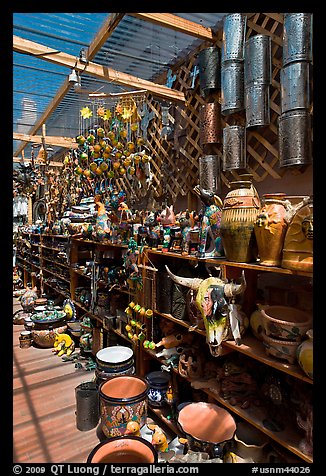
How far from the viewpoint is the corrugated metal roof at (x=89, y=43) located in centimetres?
183

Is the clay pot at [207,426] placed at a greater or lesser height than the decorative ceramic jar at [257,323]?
lesser

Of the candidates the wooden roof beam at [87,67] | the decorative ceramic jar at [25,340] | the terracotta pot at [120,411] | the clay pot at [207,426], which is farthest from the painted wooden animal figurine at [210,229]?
the decorative ceramic jar at [25,340]

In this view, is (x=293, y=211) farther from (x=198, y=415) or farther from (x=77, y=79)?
(x=77, y=79)

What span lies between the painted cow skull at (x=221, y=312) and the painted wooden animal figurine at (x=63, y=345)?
2.15 meters

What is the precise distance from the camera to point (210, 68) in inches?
67.4

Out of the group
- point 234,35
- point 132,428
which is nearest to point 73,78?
point 234,35

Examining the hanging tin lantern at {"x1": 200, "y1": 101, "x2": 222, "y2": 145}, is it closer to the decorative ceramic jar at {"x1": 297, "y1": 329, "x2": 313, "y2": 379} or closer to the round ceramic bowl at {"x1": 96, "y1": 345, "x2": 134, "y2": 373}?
the decorative ceramic jar at {"x1": 297, "y1": 329, "x2": 313, "y2": 379}

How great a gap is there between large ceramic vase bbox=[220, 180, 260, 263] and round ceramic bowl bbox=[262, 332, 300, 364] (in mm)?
327

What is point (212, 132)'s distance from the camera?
1793 millimetres

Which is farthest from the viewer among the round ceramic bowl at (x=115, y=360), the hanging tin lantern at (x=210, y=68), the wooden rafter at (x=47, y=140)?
the wooden rafter at (x=47, y=140)

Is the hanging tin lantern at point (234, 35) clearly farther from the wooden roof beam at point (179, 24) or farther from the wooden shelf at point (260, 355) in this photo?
the wooden shelf at point (260, 355)

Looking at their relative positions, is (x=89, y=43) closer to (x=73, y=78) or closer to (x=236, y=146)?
(x=73, y=78)

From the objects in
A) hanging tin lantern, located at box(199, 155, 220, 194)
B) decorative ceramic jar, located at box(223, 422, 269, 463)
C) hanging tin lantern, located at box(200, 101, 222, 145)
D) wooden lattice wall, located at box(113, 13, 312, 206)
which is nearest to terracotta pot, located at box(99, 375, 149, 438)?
decorative ceramic jar, located at box(223, 422, 269, 463)
